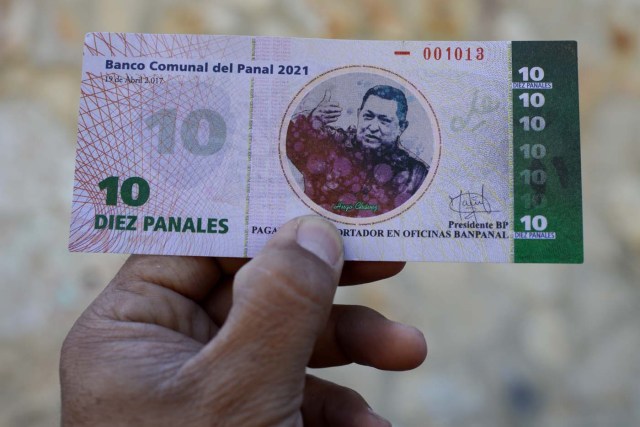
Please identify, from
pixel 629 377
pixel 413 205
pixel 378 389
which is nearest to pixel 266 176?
pixel 413 205

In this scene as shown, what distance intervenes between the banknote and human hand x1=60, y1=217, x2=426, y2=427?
94 millimetres

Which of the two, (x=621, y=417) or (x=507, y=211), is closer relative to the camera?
(x=507, y=211)

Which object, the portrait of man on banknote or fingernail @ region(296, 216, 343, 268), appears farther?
the portrait of man on banknote

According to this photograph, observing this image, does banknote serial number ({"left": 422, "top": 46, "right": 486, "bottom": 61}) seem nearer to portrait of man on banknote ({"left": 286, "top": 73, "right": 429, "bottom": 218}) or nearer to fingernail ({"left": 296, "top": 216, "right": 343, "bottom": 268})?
portrait of man on banknote ({"left": 286, "top": 73, "right": 429, "bottom": 218})

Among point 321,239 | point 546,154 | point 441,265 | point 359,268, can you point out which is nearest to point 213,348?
point 321,239

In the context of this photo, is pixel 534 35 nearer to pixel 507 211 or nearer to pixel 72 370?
pixel 507 211

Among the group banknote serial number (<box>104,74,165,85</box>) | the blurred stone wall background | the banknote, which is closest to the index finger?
the banknote

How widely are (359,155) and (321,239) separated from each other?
0.19 meters

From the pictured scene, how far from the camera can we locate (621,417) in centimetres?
143

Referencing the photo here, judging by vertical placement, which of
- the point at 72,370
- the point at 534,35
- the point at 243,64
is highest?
the point at 534,35

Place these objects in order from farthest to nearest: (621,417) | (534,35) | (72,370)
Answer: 1. (534,35)
2. (621,417)
3. (72,370)

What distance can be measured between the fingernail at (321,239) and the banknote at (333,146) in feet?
0.23

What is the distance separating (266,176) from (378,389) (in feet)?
2.69
